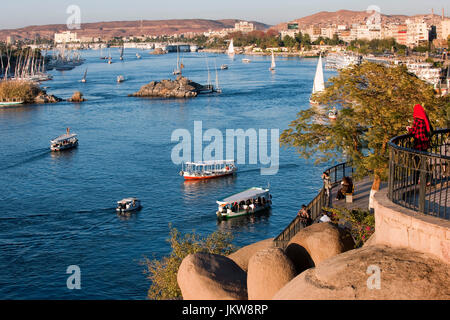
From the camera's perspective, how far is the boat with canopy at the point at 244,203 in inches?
960

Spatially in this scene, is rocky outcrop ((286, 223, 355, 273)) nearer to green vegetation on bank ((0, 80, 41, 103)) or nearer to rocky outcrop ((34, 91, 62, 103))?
rocky outcrop ((34, 91, 62, 103))

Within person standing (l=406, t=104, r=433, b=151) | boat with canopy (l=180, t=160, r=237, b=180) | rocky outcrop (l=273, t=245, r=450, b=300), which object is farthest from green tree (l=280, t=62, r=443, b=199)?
boat with canopy (l=180, t=160, r=237, b=180)

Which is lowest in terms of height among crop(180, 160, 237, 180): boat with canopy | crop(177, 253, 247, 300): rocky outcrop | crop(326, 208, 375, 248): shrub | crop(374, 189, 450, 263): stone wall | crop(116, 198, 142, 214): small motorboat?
crop(116, 198, 142, 214): small motorboat

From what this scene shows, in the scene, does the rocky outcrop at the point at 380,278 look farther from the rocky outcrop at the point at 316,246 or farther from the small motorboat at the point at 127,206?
the small motorboat at the point at 127,206

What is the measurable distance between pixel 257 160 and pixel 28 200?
45.3 ft

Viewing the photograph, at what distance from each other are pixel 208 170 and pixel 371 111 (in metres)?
19.2

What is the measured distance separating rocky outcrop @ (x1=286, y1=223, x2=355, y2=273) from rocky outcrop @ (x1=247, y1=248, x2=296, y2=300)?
93 centimetres

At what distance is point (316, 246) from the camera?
7.19 meters

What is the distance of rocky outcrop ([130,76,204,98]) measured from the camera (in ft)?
240

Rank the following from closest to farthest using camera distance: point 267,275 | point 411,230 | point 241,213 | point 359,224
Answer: point 411,230 → point 267,275 → point 359,224 → point 241,213

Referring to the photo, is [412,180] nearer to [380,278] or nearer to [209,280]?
[380,278]

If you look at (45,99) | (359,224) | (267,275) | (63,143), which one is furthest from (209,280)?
(45,99)

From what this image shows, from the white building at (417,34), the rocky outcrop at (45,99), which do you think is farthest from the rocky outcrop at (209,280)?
the white building at (417,34)

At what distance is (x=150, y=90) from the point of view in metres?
73.7
